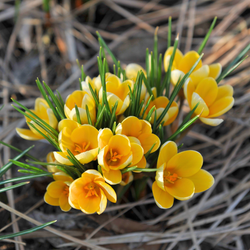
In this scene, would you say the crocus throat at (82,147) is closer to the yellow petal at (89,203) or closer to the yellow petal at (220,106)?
the yellow petal at (89,203)

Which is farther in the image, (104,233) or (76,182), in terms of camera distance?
(104,233)

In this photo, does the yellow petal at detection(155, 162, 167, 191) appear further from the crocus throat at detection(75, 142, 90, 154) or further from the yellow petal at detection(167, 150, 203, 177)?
the crocus throat at detection(75, 142, 90, 154)

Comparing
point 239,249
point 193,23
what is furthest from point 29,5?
point 239,249

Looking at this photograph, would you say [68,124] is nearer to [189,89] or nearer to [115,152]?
[115,152]

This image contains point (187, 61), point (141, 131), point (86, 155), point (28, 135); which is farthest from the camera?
point (187, 61)

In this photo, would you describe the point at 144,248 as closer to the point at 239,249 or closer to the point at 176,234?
the point at 176,234

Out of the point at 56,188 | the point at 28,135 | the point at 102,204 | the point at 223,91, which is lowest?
the point at 102,204

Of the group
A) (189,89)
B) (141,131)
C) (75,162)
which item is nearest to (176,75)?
(189,89)
